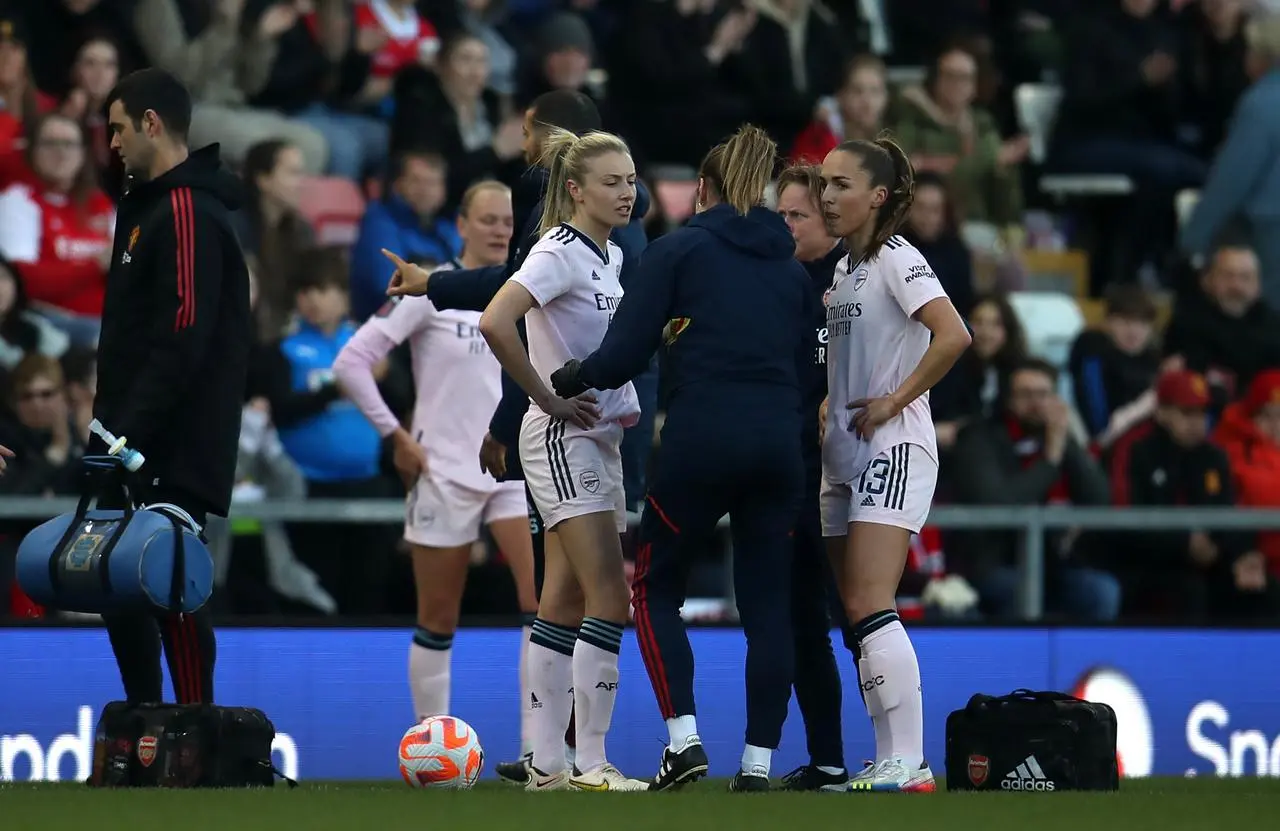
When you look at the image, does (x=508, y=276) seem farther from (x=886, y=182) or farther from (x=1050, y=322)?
(x=1050, y=322)

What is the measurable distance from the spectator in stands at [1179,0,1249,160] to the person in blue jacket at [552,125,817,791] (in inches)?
382

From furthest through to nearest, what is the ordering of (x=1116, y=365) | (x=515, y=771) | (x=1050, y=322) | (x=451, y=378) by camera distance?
(x=1050, y=322), (x=1116, y=365), (x=451, y=378), (x=515, y=771)

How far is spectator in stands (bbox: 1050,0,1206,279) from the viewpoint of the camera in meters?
16.0

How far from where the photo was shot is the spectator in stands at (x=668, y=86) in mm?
14453

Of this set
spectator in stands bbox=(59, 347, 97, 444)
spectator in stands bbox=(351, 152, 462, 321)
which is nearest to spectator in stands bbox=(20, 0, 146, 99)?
spectator in stands bbox=(351, 152, 462, 321)

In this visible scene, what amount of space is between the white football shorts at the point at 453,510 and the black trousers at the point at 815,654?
5.42ft

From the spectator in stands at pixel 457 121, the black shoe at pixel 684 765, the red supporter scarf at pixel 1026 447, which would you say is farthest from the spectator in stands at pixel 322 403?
the black shoe at pixel 684 765

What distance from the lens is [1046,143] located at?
Result: 16438 mm

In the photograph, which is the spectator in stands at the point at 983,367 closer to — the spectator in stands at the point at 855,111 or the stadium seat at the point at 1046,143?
the spectator in stands at the point at 855,111

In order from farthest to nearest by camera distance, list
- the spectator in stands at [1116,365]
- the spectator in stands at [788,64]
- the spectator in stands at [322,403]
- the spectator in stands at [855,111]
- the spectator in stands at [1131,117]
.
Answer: the spectator in stands at [1131,117] → the spectator in stands at [788,64] → the spectator in stands at [855,111] → the spectator in stands at [1116,365] → the spectator in stands at [322,403]

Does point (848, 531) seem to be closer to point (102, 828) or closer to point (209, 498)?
point (209, 498)

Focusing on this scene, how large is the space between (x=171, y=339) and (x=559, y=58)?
256 inches

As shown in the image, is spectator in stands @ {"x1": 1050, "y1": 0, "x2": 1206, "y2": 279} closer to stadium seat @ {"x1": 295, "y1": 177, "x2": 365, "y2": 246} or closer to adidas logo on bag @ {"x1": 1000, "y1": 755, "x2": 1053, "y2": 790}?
stadium seat @ {"x1": 295, "y1": 177, "x2": 365, "y2": 246}

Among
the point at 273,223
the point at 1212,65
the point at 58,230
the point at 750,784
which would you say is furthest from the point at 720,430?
the point at 1212,65
